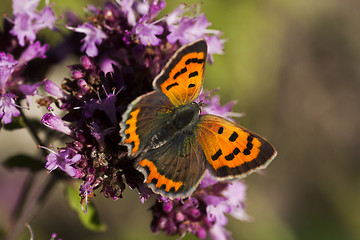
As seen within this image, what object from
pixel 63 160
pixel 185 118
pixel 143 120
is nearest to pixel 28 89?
pixel 63 160

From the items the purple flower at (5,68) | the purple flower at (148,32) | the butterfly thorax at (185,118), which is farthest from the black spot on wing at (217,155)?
the purple flower at (5,68)

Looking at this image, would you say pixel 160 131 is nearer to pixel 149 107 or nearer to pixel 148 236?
pixel 149 107

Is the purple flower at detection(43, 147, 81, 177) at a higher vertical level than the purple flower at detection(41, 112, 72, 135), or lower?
lower

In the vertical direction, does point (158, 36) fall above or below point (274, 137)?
above

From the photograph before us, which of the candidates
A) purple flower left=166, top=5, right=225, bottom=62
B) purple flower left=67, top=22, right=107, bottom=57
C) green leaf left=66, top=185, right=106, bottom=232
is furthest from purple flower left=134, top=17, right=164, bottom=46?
green leaf left=66, top=185, right=106, bottom=232

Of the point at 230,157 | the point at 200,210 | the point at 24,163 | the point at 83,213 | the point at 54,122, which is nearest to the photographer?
the point at 230,157

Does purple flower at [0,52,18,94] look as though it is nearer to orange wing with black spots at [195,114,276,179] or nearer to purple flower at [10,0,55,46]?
purple flower at [10,0,55,46]

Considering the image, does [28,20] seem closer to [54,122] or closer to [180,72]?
[54,122]

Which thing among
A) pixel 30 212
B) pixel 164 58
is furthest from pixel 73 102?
pixel 30 212
